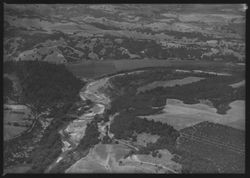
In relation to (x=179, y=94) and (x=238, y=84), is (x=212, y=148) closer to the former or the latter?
(x=179, y=94)

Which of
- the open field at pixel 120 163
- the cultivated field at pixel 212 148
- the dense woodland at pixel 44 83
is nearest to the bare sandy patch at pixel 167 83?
the cultivated field at pixel 212 148

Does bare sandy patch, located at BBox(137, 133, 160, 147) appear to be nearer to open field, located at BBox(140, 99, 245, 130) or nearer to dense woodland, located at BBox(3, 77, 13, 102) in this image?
open field, located at BBox(140, 99, 245, 130)

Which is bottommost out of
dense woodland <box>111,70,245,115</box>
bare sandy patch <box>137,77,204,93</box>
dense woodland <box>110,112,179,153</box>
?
dense woodland <box>110,112,179,153</box>

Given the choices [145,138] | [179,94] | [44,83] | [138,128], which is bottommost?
[145,138]

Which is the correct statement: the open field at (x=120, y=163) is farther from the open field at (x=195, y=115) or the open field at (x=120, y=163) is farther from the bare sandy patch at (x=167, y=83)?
the bare sandy patch at (x=167, y=83)

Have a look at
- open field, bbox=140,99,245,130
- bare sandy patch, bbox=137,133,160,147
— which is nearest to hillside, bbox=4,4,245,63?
open field, bbox=140,99,245,130

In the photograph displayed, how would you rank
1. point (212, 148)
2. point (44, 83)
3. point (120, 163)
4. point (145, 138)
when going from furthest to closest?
point (44, 83) < point (145, 138) < point (212, 148) < point (120, 163)

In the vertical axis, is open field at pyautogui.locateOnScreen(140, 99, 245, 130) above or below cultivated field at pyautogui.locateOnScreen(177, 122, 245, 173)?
above

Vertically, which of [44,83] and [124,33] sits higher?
[124,33]

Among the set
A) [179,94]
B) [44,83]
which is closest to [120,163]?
[179,94]
